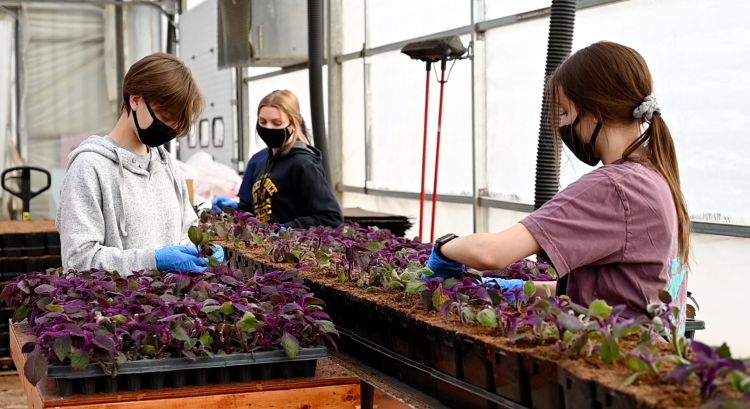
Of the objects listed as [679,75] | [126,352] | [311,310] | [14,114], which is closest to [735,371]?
[311,310]

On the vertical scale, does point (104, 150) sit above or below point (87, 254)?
above

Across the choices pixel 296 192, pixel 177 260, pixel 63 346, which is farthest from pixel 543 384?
pixel 296 192

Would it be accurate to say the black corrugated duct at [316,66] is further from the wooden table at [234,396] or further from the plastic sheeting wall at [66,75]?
the wooden table at [234,396]

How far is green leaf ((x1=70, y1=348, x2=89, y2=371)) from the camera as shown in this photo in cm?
198

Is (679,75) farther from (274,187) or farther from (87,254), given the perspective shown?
(87,254)

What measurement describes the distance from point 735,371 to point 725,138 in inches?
144

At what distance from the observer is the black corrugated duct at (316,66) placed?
653 centimetres

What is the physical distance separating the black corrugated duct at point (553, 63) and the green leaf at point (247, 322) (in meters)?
1.63

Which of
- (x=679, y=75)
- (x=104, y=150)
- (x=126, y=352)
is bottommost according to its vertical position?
(x=126, y=352)

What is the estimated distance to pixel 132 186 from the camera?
2896 mm

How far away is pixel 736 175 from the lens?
15.6 ft

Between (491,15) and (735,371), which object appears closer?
(735,371)

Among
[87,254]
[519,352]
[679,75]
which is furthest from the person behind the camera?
→ [679,75]

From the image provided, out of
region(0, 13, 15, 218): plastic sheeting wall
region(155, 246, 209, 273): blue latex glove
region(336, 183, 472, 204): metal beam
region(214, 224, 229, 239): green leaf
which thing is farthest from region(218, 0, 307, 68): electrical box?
region(155, 246, 209, 273): blue latex glove
